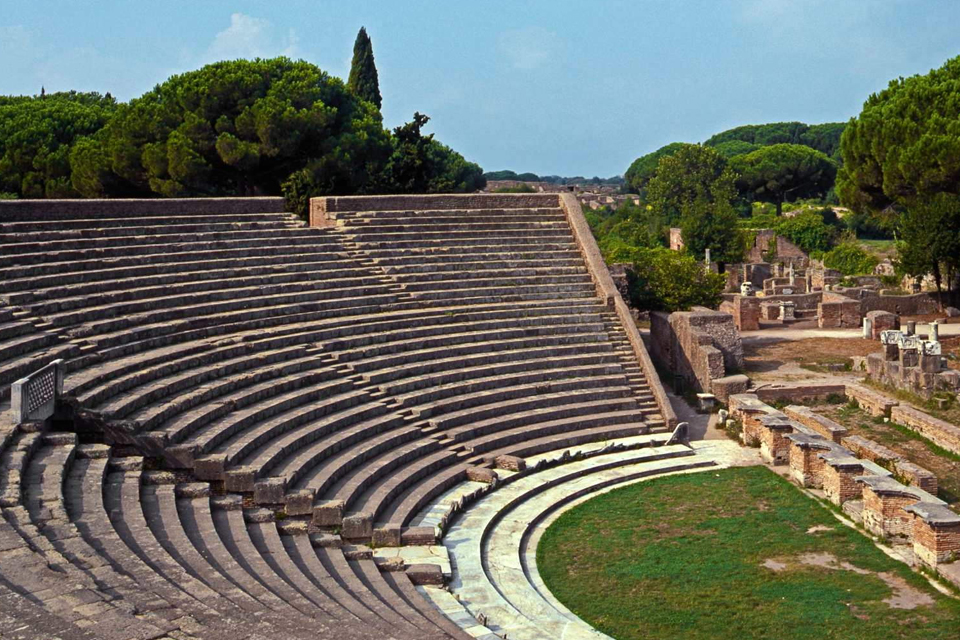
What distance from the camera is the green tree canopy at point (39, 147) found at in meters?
33.0

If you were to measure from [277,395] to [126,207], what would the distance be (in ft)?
19.0

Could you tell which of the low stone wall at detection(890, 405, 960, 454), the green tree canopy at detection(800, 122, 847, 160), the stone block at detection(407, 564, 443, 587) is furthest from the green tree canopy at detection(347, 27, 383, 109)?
the green tree canopy at detection(800, 122, 847, 160)

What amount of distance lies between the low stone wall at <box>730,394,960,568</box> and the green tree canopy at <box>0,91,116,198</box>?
21.8 meters

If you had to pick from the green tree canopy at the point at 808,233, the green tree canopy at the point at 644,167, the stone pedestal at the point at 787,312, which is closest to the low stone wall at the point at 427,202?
the stone pedestal at the point at 787,312

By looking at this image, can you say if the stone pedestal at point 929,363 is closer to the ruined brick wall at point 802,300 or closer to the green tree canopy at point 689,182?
the ruined brick wall at point 802,300

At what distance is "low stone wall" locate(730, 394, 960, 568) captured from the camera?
13.1 metres

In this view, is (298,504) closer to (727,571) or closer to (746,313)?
(727,571)

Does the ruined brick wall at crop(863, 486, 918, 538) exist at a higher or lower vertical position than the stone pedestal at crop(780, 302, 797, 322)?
lower

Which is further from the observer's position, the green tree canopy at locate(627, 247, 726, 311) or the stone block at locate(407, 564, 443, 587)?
the green tree canopy at locate(627, 247, 726, 311)

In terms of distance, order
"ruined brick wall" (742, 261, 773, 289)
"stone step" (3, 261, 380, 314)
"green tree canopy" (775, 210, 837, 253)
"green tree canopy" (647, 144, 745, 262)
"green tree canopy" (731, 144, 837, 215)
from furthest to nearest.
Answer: "green tree canopy" (731, 144, 837, 215) < "green tree canopy" (647, 144, 745, 262) < "green tree canopy" (775, 210, 837, 253) < "ruined brick wall" (742, 261, 773, 289) < "stone step" (3, 261, 380, 314)

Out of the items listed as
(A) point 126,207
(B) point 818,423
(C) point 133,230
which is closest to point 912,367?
(B) point 818,423

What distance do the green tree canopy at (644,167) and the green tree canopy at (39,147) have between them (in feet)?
249

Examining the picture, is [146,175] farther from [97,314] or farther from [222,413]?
[222,413]

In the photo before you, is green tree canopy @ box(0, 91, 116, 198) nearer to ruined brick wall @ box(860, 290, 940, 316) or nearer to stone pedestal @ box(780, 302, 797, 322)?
stone pedestal @ box(780, 302, 797, 322)
